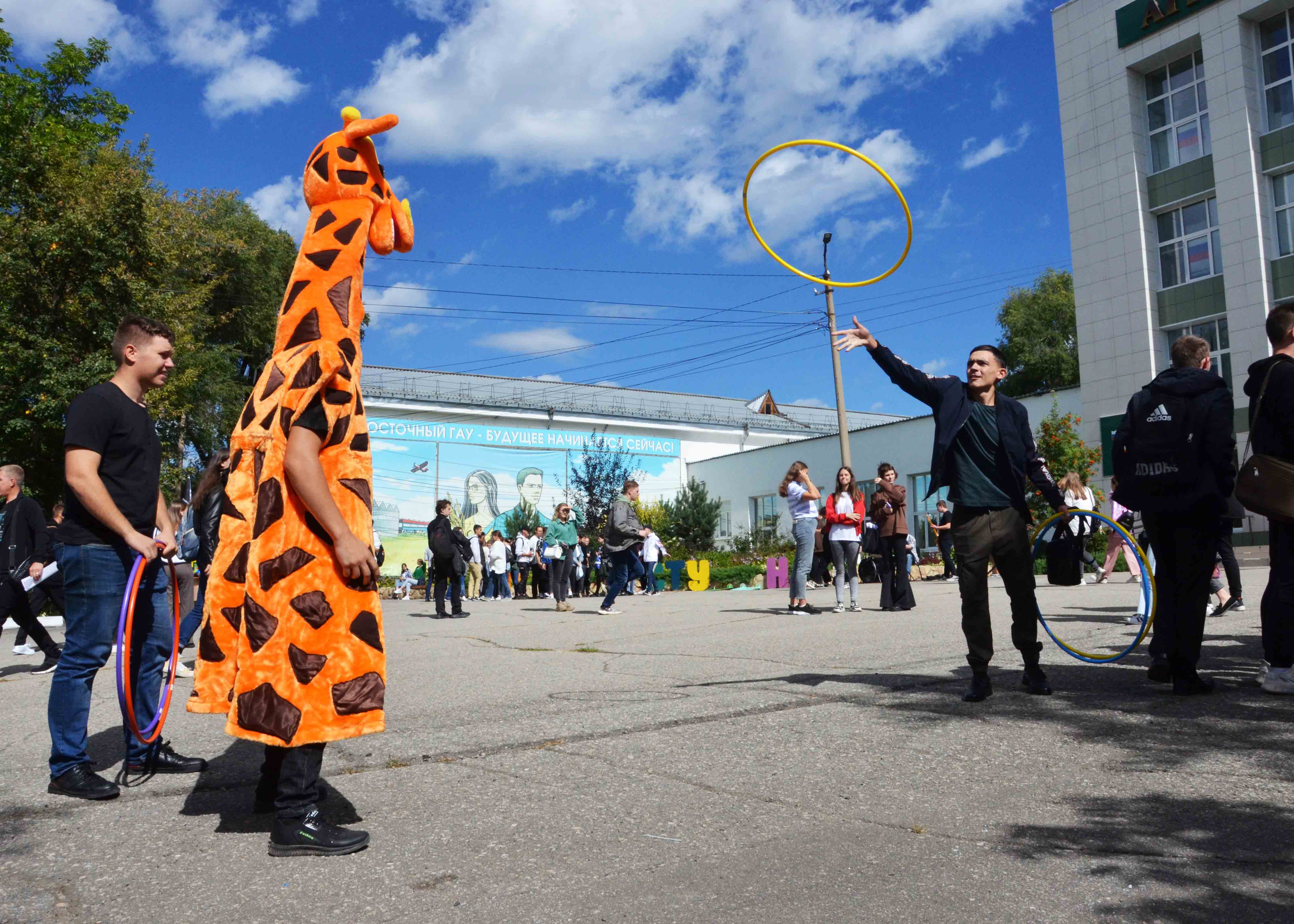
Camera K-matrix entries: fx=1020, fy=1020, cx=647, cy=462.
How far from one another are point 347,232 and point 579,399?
185 ft

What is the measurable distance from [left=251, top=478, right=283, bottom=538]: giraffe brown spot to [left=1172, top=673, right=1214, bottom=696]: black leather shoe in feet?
15.6

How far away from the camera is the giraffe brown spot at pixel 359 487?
341cm

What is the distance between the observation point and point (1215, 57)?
29922 millimetres

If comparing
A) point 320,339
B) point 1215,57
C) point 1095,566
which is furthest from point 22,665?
point 1215,57

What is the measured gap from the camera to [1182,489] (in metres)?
5.65

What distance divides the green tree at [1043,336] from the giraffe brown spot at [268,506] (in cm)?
5308

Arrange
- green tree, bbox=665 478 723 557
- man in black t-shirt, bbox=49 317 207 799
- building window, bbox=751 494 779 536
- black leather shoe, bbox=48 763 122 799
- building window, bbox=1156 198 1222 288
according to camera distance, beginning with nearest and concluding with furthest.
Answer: black leather shoe, bbox=48 763 122 799
man in black t-shirt, bbox=49 317 207 799
building window, bbox=1156 198 1222 288
building window, bbox=751 494 779 536
green tree, bbox=665 478 723 557

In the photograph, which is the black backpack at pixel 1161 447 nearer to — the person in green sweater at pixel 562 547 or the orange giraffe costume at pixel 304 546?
the orange giraffe costume at pixel 304 546

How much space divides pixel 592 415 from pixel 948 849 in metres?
54.8

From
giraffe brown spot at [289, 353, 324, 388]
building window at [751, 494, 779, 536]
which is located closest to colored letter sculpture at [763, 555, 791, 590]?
giraffe brown spot at [289, 353, 324, 388]

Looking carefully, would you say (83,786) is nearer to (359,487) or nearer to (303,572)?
(303,572)

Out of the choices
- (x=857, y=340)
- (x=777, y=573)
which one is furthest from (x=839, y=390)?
(x=857, y=340)

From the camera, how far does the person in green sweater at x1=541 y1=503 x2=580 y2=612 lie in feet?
57.8

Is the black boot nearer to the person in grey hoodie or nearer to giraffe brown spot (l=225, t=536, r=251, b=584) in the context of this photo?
giraffe brown spot (l=225, t=536, r=251, b=584)
